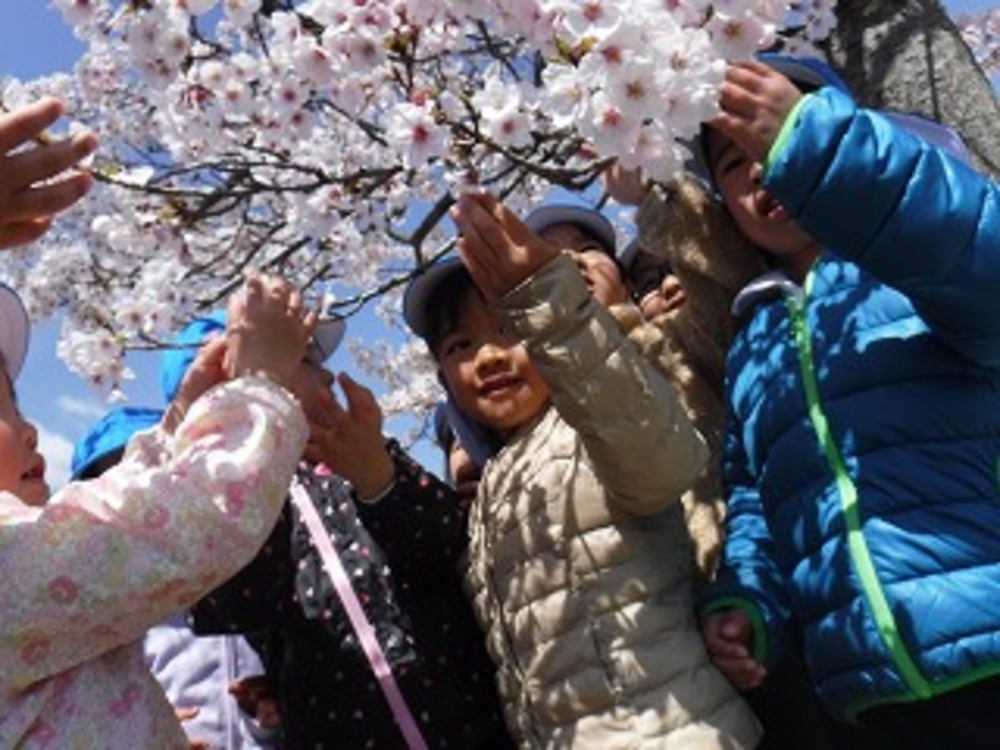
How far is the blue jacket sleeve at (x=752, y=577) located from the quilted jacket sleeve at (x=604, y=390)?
0.20 metres

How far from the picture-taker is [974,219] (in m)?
1.58

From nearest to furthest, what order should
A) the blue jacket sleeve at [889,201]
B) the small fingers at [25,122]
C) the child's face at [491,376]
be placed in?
1. the small fingers at [25,122]
2. the blue jacket sleeve at [889,201]
3. the child's face at [491,376]

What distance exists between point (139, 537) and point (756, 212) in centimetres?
125

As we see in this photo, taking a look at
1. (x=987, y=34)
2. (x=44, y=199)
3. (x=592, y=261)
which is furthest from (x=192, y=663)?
(x=987, y=34)

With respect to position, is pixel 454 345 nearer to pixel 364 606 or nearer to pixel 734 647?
pixel 364 606

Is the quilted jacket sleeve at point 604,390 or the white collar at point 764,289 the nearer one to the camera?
the quilted jacket sleeve at point 604,390

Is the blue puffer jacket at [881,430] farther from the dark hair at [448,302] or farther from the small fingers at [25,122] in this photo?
the small fingers at [25,122]

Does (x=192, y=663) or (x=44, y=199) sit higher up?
(x=44, y=199)

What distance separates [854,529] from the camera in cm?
165

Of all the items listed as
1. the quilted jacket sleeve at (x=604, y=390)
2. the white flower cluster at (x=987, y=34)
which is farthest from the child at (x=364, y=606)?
the white flower cluster at (x=987, y=34)

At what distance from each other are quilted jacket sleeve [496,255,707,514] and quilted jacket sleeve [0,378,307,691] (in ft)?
1.43

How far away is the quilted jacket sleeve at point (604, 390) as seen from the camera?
5.56 feet

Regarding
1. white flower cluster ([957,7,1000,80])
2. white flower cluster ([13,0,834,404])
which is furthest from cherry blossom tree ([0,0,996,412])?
white flower cluster ([957,7,1000,80])

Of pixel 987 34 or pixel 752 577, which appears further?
pixel 987 34
